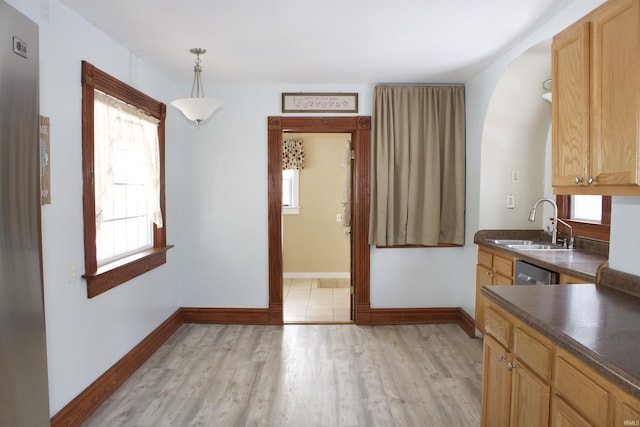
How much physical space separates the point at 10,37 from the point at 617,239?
2572 millimetres

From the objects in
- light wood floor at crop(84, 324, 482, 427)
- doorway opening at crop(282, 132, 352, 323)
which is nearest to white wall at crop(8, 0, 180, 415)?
light wood floor at crop(84, 324, 482, 427)

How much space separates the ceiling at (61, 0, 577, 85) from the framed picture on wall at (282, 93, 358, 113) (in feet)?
1.15

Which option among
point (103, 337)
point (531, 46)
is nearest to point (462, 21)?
point (531, 46)

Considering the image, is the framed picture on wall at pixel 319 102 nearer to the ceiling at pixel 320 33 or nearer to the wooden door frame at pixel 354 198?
the wooden door frame at pixel 354 198

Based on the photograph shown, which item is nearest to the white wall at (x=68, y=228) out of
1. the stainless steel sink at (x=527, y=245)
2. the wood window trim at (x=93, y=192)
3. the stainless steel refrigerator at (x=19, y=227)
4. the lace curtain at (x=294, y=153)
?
the wood window trim at (x=93, y=192)

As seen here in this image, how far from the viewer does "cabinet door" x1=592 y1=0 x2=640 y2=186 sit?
5.25 feet

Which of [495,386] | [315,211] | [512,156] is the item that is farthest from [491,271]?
[315,211]

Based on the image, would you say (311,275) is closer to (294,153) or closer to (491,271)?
(294,153)

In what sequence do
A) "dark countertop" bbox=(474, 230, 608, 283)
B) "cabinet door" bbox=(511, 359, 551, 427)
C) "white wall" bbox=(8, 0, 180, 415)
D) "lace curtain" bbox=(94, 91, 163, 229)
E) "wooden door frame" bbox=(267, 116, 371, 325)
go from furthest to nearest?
"wooden door frame" bbox=(267, 116, 371, 325) → "lace curtain" bbox=(94, 91, 163, 229) → "dark countertop" bbox=(474, 230, 608, 283) → "white wall" bbox=(8, 0, 180, 415) → "cabinet door" bbox=(511, 359, 551, 427)

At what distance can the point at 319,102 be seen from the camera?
4277 millimetres

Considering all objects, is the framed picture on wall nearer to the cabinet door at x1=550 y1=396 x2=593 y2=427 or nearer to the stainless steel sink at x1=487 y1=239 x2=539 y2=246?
the stainless steel sink at x1=487 y1=239 x2=539 y2=246

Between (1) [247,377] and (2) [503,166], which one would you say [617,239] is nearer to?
(2) [503,166]

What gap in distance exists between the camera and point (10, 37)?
1.29 m

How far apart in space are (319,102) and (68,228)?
258 centimetres
